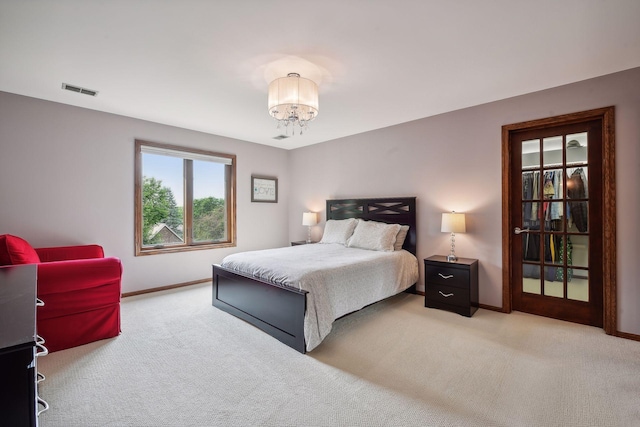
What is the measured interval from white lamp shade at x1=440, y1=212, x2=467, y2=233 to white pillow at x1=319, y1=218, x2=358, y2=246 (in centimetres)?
143

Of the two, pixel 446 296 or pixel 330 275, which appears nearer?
pixel 330 275

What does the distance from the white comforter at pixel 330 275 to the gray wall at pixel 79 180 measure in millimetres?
1599

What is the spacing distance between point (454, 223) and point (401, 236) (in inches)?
31.7

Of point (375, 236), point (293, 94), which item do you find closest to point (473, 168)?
point (375, 236)

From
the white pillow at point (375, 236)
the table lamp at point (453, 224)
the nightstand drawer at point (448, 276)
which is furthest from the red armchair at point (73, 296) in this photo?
the table lamp at point (453, 224)

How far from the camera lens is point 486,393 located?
1947 millimetres

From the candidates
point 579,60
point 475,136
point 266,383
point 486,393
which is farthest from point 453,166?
point 266,383

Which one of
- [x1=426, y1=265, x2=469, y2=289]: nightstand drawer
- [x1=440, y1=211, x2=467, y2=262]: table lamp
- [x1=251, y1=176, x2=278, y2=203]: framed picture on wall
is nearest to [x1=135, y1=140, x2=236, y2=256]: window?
[x1=251, y1=176, x2=278, y2=203]: framed picture on wall

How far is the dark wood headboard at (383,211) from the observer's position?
4164 millimetres

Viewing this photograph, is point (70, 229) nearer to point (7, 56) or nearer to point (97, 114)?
point (97, 114)

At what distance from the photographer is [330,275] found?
276 centimetres

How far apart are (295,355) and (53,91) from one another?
3.73 meters

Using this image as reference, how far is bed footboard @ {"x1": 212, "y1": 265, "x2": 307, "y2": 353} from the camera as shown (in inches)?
101

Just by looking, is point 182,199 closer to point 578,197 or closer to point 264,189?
point 264,189
